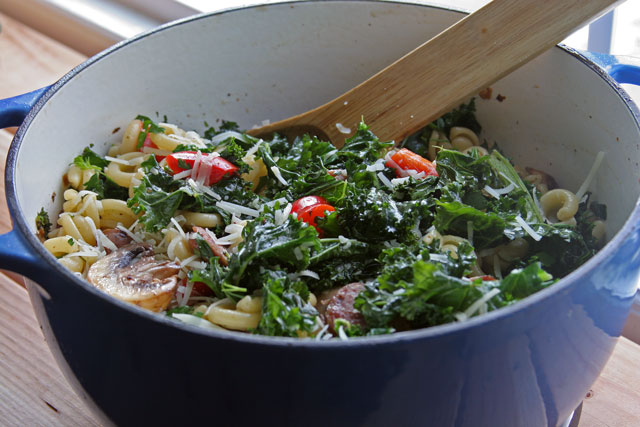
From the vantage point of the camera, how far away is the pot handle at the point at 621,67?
1577 mm

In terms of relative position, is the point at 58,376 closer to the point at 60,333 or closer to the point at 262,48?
the point at 60,333

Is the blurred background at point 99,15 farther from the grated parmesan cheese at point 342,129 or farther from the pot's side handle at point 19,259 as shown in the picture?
the pot's side handle at point 19,259

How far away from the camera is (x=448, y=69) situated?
1.76 meters

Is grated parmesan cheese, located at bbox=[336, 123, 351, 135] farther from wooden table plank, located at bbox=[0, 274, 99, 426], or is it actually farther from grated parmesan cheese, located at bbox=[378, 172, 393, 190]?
wooden table plank, located at bbox=[0, 274, 99, 426]

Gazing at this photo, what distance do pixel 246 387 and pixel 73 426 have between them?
76 cm

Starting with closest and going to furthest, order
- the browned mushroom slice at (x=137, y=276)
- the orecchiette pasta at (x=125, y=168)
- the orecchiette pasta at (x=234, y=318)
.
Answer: the orecchiette pasta at (x=234, y=318) < the browned mushroom slice at (x=137, y=276) < the orecchiette pasta at (x=125, y=168)

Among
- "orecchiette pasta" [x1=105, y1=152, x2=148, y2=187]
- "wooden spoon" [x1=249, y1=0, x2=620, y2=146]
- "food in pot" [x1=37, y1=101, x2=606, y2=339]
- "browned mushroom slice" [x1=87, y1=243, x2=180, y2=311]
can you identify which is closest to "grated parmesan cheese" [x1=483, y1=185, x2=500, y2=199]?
"food in pot" [x1=37, y1=101, x2=606, y2=339]

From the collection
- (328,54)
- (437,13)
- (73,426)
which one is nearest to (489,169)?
(437,13)

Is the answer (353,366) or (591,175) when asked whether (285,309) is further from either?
(591,175)

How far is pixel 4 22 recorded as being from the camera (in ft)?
9.66

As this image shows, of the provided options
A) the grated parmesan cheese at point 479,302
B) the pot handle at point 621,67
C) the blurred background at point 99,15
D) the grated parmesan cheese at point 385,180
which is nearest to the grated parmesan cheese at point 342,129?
the grated parmesan cheese at point 385,180

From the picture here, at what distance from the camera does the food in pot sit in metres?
1.17

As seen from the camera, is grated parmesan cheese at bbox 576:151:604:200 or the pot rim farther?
grated parmesan cheese at bbox 576:151:604:200

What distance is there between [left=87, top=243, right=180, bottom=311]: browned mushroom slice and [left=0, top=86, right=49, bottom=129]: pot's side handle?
36 centimetres
